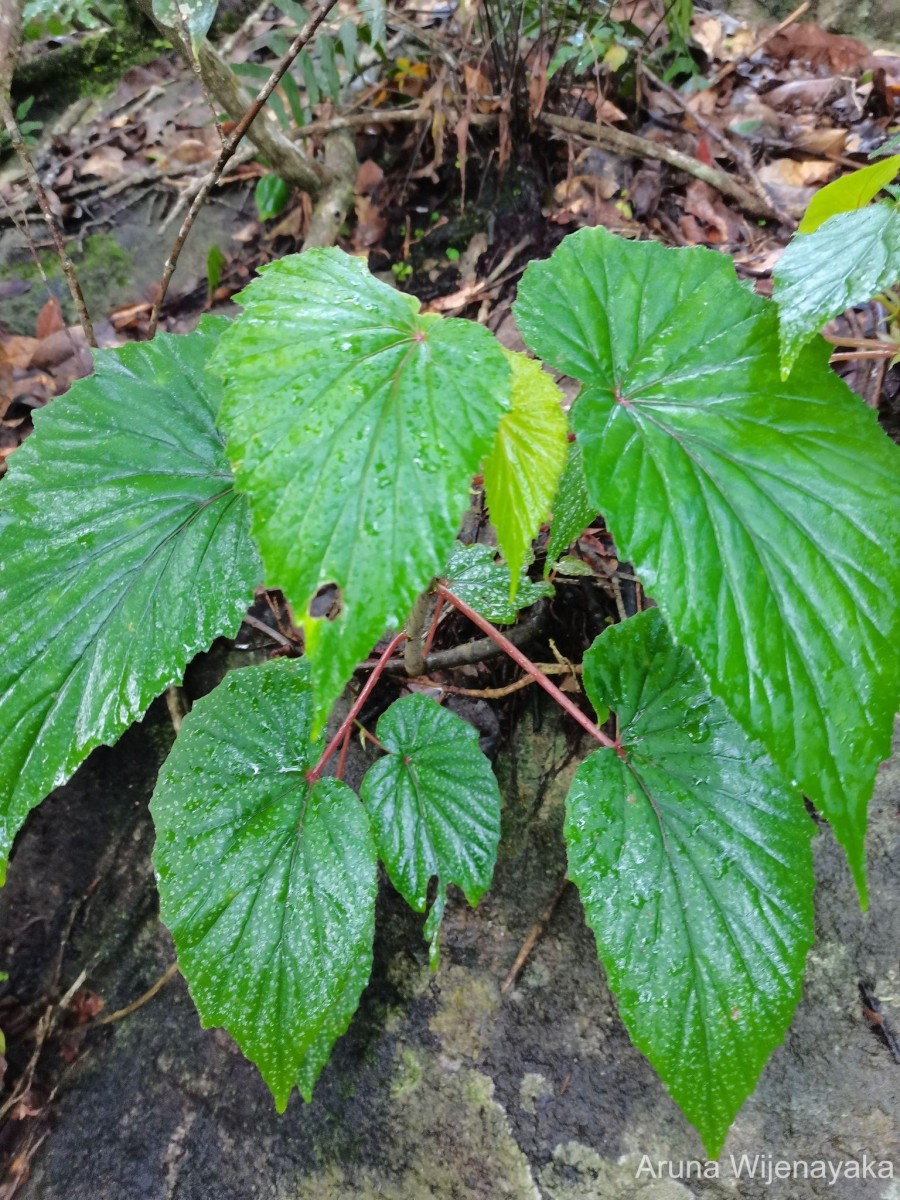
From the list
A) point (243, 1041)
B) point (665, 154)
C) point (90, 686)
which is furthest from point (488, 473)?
point (665, 154)

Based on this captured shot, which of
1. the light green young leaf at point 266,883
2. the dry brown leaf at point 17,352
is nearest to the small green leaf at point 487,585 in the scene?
the light green young leaf at point 266,883

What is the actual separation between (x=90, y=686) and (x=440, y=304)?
1481mm

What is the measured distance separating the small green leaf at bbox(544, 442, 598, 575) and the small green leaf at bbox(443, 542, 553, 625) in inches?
6.6

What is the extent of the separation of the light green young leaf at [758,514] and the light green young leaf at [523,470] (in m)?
0.04

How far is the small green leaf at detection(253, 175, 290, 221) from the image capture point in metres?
2.27

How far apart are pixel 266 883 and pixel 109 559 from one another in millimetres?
492

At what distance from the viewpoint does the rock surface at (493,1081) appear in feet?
3.20

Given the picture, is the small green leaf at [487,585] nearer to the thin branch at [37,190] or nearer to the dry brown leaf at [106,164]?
the thin branch at [37,190]

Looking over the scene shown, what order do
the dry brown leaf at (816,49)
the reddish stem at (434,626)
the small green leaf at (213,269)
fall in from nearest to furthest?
the reddish stem at (434,626) → the small green leaf at (213,269) → the dry brown leaf at (816,49)

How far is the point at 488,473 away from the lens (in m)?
0.76

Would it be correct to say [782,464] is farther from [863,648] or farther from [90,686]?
[90,686]

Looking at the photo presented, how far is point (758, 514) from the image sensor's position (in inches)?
28.8

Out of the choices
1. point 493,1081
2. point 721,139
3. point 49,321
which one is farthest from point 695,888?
point 49,321

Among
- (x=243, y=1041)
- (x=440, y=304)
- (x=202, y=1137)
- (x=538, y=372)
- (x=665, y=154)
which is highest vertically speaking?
(x=538, y=372)
